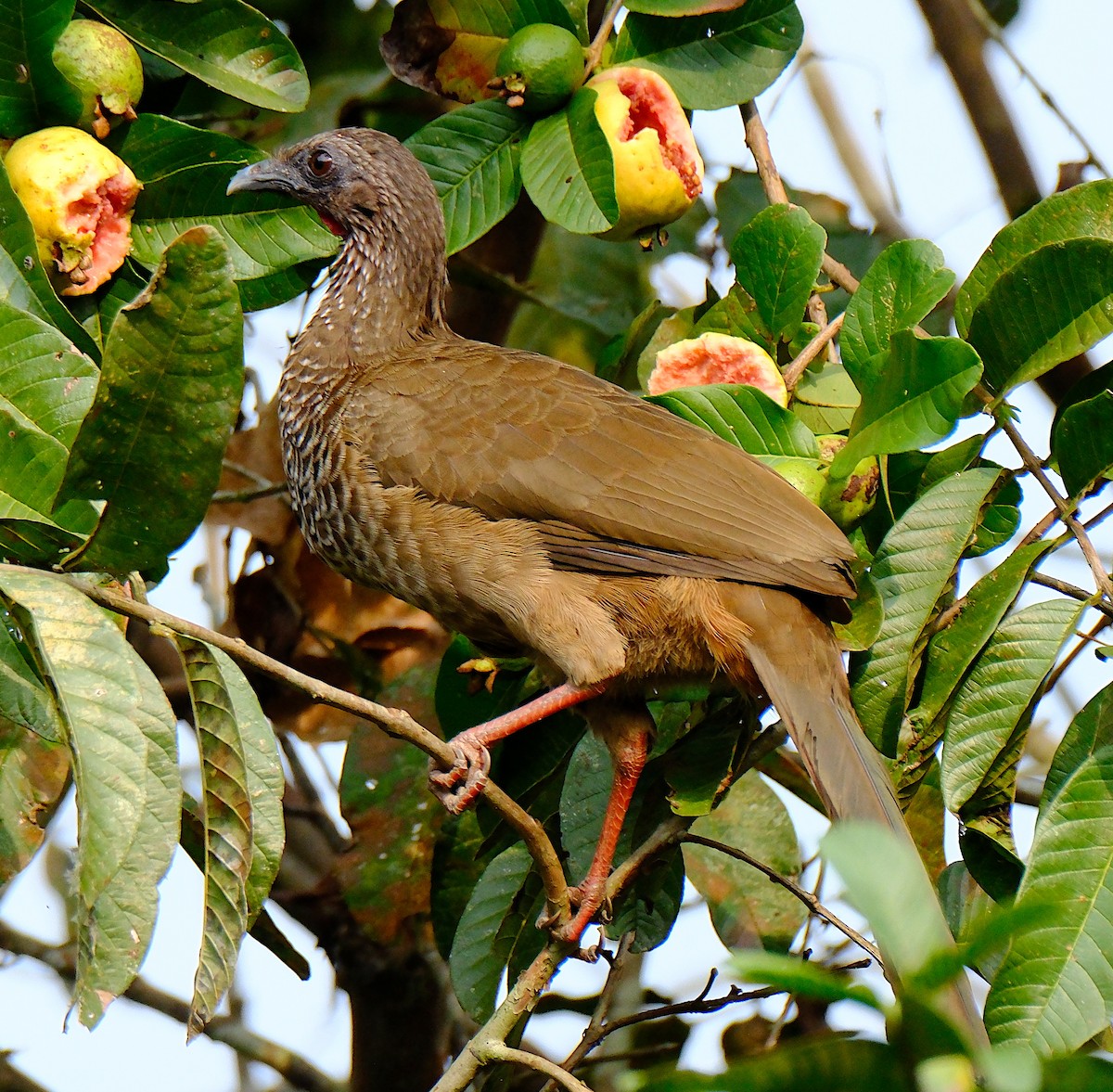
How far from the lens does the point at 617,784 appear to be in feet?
9.52

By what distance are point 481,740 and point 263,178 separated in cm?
146

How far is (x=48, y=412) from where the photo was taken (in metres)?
2.05

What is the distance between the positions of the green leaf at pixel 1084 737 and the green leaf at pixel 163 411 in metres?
1.40

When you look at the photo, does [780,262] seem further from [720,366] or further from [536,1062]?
[536,1062]

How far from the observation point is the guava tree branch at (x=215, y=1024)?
363cm

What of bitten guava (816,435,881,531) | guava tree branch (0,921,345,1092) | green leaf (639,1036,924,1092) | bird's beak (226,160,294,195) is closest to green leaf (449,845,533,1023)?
bitten guava (816,435,881,531)

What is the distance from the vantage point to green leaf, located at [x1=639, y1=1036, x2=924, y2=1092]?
812mm

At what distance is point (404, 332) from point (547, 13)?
0.86m

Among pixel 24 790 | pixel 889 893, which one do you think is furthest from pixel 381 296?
pixel 889 893

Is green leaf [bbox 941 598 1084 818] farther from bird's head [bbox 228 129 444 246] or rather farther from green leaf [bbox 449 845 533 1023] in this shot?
bird's head [bbox 228 129 444 246]

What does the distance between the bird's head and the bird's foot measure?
1395 millimetres

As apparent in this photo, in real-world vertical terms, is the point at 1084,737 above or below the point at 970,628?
below

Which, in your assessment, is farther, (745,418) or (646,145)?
(646,145)

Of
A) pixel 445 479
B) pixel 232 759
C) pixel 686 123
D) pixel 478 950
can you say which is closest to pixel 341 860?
pixel 478 950
